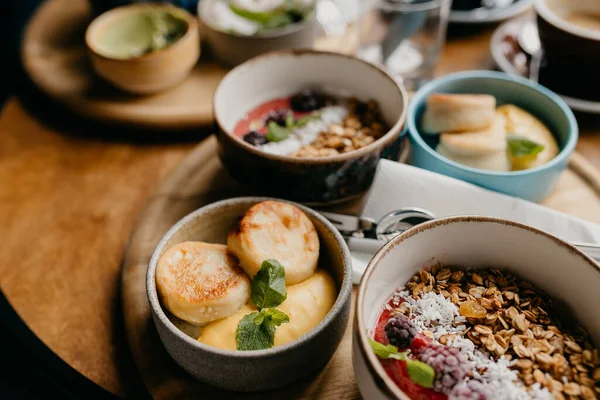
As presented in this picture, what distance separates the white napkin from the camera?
107 cm

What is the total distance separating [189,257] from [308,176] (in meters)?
0.26

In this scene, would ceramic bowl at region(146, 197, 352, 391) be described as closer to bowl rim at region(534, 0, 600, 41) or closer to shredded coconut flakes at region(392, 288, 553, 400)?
shredded coconut flakes at region(392, 288, 553, 400)

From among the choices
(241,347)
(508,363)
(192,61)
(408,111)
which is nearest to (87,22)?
(192,61)

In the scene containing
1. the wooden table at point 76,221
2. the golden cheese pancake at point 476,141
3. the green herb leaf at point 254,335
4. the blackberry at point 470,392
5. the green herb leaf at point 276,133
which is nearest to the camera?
the blackberry at point 470,392

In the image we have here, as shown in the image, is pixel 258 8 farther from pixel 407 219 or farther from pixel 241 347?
pixel 241 347

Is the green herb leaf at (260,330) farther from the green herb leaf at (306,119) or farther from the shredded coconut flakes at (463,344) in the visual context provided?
the green herb leaf at (306,119)

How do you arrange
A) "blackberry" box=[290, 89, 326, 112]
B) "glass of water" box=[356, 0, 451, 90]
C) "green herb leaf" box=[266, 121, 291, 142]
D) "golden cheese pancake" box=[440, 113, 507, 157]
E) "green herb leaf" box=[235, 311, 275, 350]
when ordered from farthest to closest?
"glass of water" box=[356, 0, 451, 90] < "blackberry" box=[290, 89, 326, 112] < "green herb leaf" box=[266, 121, 291, 142] < "golden cheese pancake" box=[440, 113, 507, 157] < "green herb leaf" box=[235, 311, 275, 350]

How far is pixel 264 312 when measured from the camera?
870mm

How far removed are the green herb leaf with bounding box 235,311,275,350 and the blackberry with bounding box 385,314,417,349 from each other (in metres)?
0.16

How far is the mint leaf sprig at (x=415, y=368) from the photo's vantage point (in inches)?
29.5

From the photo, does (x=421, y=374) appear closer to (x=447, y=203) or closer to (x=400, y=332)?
(x=400, y=332)

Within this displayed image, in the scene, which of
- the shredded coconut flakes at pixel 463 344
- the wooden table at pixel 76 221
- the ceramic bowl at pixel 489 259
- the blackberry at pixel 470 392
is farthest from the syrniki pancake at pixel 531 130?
the blackberry at pixel 470 392

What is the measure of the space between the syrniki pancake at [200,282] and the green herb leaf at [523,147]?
547mm

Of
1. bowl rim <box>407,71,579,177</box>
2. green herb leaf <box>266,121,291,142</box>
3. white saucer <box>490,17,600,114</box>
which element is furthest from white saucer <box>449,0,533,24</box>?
green herb leaf <box>266,121,291,142</box>
